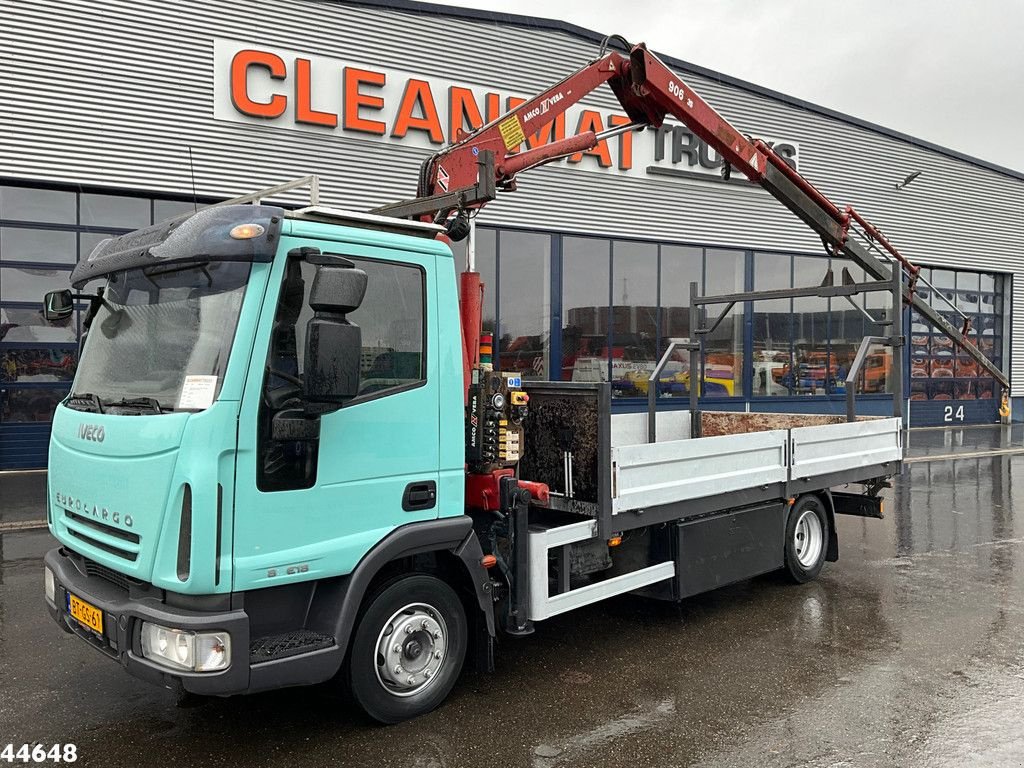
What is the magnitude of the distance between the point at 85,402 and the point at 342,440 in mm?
1378

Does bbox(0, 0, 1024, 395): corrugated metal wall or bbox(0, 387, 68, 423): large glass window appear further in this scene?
bbox(0, 387, 68, 423): large glass window

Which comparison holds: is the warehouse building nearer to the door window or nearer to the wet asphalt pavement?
the wet asphalt pavement

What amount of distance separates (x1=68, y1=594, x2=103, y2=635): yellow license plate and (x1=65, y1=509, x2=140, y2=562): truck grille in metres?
0.26

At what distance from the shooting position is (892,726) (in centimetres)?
411

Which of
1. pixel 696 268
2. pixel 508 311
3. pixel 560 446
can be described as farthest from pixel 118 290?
pixel 696 268

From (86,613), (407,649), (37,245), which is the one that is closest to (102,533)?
(86,613)

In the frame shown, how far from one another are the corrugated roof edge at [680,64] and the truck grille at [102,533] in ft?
40.1

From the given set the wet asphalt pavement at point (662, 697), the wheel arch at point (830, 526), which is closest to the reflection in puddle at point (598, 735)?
the wet asphalt pavement at point (662, 697)

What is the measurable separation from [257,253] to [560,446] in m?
2.40

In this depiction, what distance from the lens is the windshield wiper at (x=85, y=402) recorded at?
390 centimetres

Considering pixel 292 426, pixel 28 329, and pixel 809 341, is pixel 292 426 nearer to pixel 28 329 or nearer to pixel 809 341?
pixel 28 329

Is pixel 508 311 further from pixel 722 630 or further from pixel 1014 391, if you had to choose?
pixel 1014 391

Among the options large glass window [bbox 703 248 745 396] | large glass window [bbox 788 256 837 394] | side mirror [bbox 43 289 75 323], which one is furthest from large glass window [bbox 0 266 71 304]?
large glass window [bbox 788 256 837 394]

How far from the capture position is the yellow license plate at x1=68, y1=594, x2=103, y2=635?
364cm
